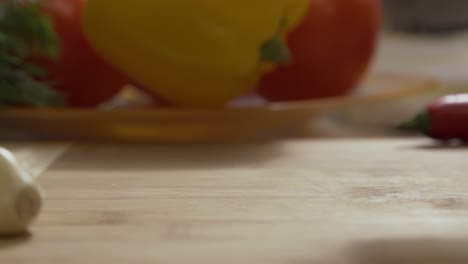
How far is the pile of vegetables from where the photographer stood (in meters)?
0.68

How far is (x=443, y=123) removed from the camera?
695mm

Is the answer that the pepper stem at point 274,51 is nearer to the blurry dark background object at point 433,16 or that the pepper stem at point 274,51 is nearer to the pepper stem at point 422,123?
the pepper stem at point 422,123

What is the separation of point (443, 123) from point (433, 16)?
0.33 m

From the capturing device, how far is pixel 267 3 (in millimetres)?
680

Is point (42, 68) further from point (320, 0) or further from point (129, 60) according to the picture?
point (320, 0)

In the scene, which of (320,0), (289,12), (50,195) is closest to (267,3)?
(289,12)

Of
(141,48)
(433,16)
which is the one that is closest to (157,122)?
(141,48)

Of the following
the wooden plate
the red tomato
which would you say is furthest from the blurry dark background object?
the red tomato

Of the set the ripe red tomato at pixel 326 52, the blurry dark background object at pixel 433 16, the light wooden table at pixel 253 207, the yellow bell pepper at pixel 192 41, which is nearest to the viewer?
the light wooden table at pixel 253 207

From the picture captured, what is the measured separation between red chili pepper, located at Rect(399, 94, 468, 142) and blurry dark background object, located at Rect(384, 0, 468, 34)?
30 cm

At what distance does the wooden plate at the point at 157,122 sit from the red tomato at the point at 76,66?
63 mm

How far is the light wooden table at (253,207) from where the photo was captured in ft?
1.22

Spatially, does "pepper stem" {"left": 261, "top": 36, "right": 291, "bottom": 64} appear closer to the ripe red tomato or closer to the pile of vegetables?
the pile of vegetables

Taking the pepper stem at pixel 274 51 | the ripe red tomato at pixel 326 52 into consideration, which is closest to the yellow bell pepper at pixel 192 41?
the pepper stem at pixel 274 51
